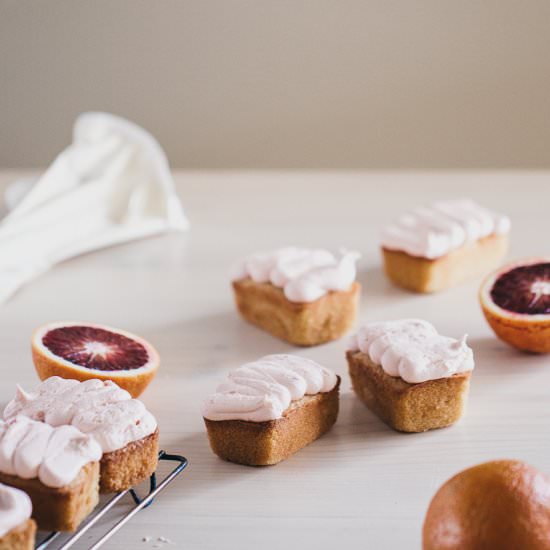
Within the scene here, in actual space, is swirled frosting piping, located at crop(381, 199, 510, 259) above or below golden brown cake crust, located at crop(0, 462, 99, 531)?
above

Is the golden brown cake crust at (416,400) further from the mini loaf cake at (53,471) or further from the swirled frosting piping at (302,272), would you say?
the mini loaf cake at (53,471)

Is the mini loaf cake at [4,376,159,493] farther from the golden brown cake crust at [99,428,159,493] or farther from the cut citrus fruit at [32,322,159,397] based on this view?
the cut citrus fruit at [32,322,159,397]

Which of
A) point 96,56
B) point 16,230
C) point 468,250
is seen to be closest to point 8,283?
point 16,230

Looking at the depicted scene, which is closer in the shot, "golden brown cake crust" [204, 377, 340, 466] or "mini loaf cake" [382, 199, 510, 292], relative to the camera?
"golden brown cake crust" [204, 377, 340, 466]

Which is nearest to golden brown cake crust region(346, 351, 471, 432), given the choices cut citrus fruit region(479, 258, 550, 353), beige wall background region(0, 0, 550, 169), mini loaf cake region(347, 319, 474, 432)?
mini loaf cake region(347, 319, 474, 432)

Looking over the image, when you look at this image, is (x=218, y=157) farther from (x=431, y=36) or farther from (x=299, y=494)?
(x=299, y=494)

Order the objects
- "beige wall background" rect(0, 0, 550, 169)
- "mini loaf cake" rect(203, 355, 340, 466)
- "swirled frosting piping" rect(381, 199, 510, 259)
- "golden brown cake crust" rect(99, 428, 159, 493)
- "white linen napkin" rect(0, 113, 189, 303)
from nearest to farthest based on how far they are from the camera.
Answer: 1. "golden brown cake crust" rect(99, 428, 159, 493)
2. "mini loaf cake" rect(203, 355, 340, 466)
3. "swirled frosting piping" rect(381, 199, 510, 259)
4. "white linen napkin" rect(0, 113, 189, 303)
5. "beige wall background" rect(0, 0, 550, 169)

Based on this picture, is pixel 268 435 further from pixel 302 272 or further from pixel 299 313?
pixel 302 272

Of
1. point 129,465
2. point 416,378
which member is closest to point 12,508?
point 129,465
